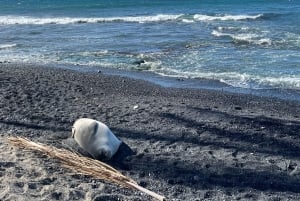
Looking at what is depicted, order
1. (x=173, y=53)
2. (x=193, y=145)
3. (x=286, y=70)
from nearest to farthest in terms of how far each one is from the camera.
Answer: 1. (x=193, y=145)
2. (x=286, y=70)
3. (x=173, y=53)

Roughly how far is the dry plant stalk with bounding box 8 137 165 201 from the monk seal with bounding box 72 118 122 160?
0.63 feet

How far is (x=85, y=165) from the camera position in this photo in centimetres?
729

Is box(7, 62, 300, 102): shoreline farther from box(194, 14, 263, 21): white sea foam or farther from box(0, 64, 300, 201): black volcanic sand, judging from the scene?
box(194, 14, 263, 21): white sea foam

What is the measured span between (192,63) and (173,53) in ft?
6.57

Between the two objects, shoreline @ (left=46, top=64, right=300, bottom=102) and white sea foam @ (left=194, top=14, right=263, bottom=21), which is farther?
white sea foam @ (left=194, top=14, right=263, bottom=21)

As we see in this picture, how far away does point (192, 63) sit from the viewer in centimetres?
1756

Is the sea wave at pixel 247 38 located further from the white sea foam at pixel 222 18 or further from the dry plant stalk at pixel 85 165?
the dry plant stalk at pixel 85 165

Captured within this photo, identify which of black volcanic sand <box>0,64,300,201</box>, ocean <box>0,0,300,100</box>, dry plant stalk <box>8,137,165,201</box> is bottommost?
ocean <box>0,0,300,100</box>

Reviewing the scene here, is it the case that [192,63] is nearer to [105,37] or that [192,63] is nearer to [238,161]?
[105,37]

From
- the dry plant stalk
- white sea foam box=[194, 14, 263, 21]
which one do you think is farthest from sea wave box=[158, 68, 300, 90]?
white sea foam box=[194, 14, 263, 21]

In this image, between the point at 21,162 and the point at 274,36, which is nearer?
the point at 21,162

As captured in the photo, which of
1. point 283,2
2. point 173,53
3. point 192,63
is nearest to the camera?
point 192,63

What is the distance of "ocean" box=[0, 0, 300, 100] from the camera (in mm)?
15820

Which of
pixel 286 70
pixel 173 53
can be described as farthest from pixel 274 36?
pixel 286 70
